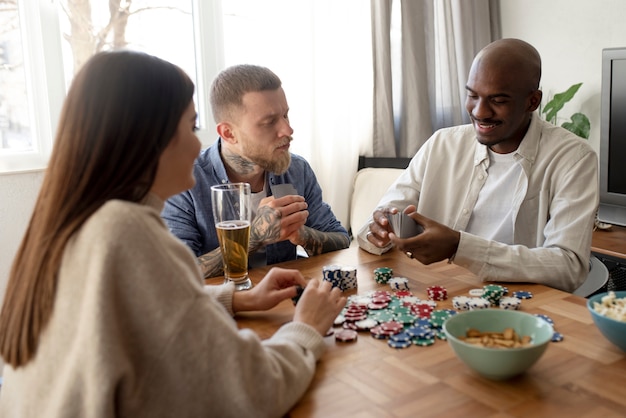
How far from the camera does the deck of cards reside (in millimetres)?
1793

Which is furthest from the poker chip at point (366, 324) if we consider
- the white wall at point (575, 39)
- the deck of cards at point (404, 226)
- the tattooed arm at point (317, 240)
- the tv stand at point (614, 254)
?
the white wall at point (575, 39)

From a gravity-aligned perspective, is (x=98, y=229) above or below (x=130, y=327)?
above

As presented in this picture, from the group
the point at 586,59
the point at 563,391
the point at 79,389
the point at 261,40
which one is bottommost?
the point at 563,391

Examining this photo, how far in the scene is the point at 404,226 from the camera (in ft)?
5.88

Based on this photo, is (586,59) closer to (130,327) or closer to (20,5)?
(20,5)

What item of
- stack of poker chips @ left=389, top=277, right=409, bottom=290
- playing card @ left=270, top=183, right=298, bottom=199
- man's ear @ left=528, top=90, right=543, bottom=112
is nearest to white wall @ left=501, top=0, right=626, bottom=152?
man's ear @ left=528, top=90, right=543, bottom=112

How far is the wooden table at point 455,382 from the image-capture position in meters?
0.94

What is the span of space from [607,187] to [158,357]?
244 cm

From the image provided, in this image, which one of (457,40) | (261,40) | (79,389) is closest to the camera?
(79,389)

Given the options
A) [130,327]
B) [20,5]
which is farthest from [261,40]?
[130,327]

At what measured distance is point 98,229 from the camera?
0.85 metres

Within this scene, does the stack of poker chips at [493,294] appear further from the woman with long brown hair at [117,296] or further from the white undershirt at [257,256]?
the white undershirt at [257,256]

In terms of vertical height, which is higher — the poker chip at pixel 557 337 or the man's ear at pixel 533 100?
the man's ear at pixel 533 100

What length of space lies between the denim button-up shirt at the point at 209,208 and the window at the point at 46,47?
41.4 inches
